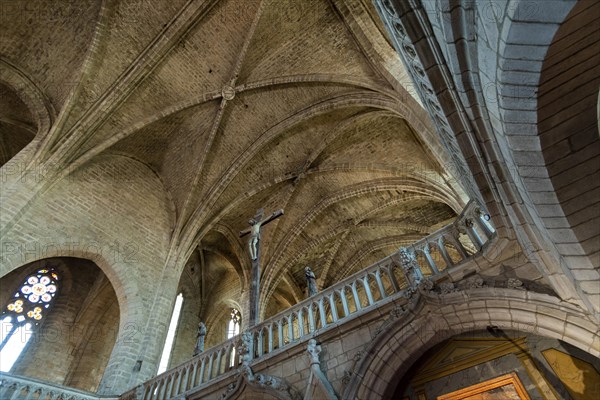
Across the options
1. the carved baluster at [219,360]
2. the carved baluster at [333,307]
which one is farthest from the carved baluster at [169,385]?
Result: the carved baluster at [333,307]

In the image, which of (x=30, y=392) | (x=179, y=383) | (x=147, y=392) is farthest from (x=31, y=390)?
(x=179, y=383)

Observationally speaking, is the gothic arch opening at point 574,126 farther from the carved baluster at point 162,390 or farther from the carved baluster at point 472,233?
the carved baluster at point 162,390

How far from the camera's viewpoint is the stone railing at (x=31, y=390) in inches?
225

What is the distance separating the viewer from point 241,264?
13312mm

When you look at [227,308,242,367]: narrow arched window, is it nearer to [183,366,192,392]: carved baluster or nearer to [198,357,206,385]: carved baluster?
[183,366,192,392]: carved baluster

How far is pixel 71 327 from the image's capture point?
11.1 meters

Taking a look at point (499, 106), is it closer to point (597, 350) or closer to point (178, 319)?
point (597, 350)

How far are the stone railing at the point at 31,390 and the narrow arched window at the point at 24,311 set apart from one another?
4266 millimetres

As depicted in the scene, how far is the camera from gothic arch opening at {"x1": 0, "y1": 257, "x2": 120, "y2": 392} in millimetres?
10031

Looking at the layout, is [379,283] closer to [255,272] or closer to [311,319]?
[311,319]

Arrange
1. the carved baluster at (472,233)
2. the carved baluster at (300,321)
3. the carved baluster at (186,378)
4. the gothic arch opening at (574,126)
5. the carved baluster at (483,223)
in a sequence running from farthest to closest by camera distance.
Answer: the carved baluster at (186,378), the carved baluster at (300,321), the carved baluster at (472,233), the carved baluster at (483,223), the gothic arch opening at (574,126)

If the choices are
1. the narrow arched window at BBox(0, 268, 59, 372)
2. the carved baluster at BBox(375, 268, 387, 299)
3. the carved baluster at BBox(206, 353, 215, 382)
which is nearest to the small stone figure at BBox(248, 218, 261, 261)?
the carved baluster at BBox(206, 353, 215, 382)

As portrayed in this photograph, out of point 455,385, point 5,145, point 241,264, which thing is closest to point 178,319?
point 241,264

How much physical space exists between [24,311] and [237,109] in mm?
8182
